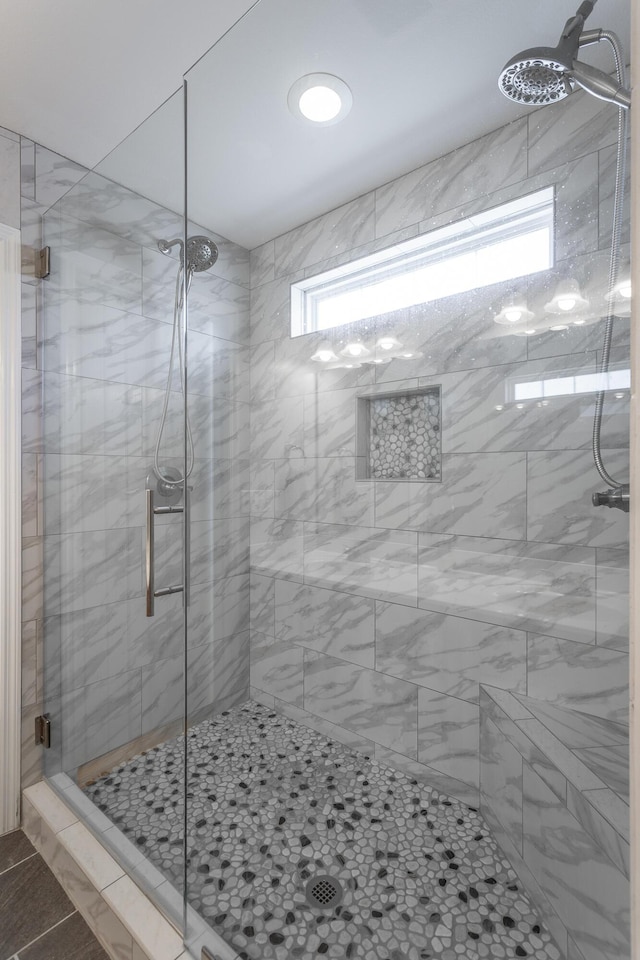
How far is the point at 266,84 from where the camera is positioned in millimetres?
1116

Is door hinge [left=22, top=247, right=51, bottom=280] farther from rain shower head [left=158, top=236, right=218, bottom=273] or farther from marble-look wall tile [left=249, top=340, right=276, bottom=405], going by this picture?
marble-look wall tile [left=249, top=340, right=276, bottom=405]

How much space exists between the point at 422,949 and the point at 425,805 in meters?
0.26

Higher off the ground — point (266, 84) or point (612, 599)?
point (266, 84)

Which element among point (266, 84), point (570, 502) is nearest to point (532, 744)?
point (570, 502)

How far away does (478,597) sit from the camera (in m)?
1.07

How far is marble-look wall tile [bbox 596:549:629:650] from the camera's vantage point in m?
0.76

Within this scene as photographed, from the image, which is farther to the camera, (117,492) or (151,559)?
(117,492)

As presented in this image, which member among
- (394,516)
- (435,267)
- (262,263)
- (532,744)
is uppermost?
(262,263)

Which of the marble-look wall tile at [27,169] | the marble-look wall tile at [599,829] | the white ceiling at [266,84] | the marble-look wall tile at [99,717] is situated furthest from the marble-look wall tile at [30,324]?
the marble-look wall tile at [599,829]

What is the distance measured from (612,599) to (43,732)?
198 cm

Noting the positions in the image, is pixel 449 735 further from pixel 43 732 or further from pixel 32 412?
pixel 32 412

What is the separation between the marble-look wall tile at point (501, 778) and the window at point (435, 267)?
3.08ft

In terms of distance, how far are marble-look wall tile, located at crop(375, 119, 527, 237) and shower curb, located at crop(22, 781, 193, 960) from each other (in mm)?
1808

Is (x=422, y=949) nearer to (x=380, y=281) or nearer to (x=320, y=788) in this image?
(x=320, y=788)
